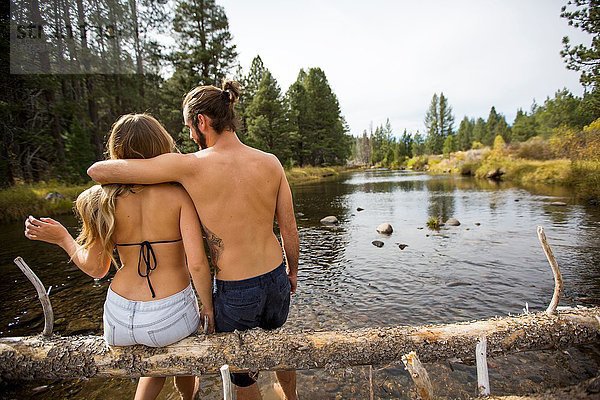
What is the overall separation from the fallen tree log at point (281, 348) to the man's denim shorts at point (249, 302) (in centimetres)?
11

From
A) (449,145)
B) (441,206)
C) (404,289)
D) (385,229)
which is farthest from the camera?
(449,145)

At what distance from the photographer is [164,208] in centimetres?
222

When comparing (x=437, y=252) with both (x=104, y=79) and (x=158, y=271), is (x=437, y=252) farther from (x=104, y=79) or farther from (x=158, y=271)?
(x=104, y=79)

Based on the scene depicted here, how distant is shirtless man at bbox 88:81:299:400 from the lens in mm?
2214

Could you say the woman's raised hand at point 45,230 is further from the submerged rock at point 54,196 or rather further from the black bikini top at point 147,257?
the submerged rock at point 54,196

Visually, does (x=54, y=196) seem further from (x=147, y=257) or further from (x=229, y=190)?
(x=229, y=190)

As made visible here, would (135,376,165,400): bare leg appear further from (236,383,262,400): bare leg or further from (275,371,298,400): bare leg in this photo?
(275,371,298,400): bare leg

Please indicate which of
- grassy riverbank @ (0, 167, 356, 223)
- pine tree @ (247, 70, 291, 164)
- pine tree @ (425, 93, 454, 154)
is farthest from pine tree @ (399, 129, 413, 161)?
grassy riverbank @ (0, 167, 356, 223)

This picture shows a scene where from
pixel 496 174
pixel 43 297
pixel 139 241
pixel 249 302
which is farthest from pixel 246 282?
pixel 496 174

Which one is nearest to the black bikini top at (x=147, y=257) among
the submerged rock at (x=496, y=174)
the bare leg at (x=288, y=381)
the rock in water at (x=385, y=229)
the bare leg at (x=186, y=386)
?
the bare leg at (x=186, y=386)

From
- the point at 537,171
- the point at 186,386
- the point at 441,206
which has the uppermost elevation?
the point at 537,171

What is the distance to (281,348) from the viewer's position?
8.34ft

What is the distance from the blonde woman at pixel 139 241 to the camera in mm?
2160

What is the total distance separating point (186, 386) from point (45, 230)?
1934 millimetres
